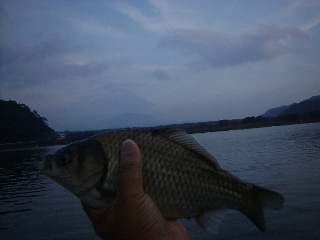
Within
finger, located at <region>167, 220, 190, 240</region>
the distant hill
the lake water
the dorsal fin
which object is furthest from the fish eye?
the distant hill

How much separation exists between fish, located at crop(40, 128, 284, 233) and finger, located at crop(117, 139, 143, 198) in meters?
0.20

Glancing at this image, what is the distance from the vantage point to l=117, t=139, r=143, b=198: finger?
277cm

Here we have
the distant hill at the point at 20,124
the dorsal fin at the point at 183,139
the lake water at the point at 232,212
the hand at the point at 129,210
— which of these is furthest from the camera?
the distant hill at the point at 20,124

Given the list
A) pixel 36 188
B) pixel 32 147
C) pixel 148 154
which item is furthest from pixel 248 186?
pixel 32 147

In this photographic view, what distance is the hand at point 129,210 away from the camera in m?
2.75

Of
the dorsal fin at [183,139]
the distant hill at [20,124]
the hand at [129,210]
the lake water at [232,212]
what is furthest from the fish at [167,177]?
the distant hill at [20,124]

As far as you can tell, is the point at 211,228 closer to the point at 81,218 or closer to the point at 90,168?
the point at 90,168

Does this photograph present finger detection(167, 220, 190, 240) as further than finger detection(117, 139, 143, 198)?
Yes

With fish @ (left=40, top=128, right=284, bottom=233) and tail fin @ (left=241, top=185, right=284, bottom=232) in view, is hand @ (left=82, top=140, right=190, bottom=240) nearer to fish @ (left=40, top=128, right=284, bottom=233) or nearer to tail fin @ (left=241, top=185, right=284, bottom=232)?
fish @ (left=40, top=128, right=284, bottom=233)

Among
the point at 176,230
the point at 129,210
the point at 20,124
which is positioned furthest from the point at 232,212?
the point at 20,124

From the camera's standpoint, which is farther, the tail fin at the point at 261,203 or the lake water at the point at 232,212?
the lake water at the point at 232,212

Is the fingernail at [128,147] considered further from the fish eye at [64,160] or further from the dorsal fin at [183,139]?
the fish eye at [64,160]

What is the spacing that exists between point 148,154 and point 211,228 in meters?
1.19

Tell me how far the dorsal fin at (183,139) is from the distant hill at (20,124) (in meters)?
178
